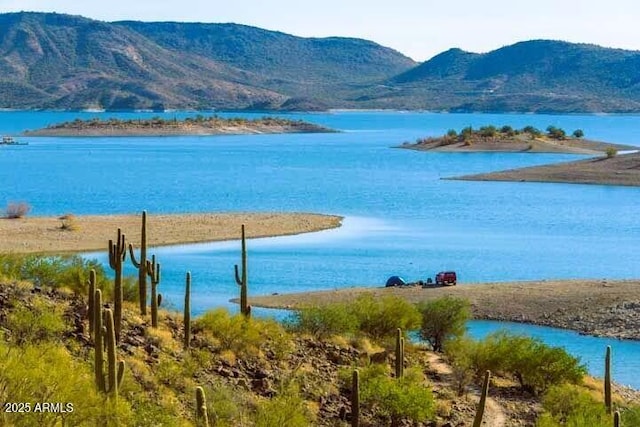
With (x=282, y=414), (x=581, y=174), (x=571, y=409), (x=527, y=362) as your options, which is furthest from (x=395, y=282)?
(x=581, y=174)

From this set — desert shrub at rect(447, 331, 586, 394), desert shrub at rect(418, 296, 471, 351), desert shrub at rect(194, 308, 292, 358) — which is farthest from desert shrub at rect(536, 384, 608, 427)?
desert shrub at rect(418, 296, 471, 351)

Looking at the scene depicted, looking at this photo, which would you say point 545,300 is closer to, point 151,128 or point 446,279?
point 446,279

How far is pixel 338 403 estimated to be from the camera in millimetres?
23703

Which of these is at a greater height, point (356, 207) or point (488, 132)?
point (488, 132)

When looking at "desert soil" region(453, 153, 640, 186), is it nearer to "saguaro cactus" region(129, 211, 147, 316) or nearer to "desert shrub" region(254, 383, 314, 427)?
"saguaro cactus" region(129, 211, 147, 316)

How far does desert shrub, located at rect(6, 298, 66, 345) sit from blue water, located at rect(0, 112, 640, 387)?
15.2 m

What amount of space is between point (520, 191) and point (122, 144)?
82.2 meters

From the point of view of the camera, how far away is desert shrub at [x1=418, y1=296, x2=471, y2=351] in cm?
3256

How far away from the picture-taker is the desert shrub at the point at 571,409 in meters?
21.6

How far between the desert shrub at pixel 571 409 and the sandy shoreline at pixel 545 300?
11.2m

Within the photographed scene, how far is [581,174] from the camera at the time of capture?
99.2 meters

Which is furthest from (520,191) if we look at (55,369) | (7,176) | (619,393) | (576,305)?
(55,369)

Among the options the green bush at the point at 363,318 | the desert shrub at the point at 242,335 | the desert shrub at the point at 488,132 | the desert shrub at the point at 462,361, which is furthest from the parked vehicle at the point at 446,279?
the desert shrub at the point at 488,132

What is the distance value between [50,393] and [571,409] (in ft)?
40.5
